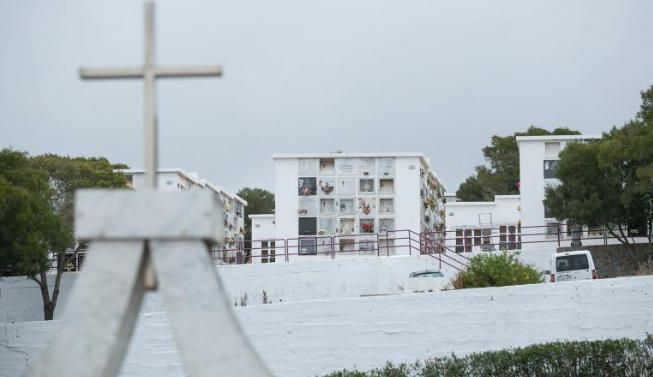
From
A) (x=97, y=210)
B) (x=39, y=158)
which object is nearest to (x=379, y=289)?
(x=39, y=158)

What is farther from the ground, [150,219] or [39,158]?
[39,158]

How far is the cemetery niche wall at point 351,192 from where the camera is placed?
250 ft

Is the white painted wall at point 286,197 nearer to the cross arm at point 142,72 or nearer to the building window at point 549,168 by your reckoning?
the building window at point 549,168

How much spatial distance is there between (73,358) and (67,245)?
1194 inches

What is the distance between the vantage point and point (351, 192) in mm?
77875

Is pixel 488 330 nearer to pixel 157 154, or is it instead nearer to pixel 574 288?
pixel 574 288

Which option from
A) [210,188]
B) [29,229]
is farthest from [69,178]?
[210,188]

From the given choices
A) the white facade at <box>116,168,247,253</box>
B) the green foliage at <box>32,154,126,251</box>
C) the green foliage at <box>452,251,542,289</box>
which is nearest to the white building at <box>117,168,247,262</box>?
the white facade at <box>116,168,247,253</box>

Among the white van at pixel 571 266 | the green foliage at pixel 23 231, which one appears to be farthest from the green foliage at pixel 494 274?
the green foliage at pixel 23 231

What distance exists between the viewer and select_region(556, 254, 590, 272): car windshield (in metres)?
29.6

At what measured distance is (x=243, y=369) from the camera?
654 centimetres

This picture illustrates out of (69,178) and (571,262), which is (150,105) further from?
(69,178)

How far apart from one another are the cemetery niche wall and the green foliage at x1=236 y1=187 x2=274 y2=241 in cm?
2378

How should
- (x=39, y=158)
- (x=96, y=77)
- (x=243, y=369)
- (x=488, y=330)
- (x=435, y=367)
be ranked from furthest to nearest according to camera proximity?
(x=39, y=158) < (x=488, y=330) < (x=435, y=367) < (x=96, y=77) < (x=243, y=369)
